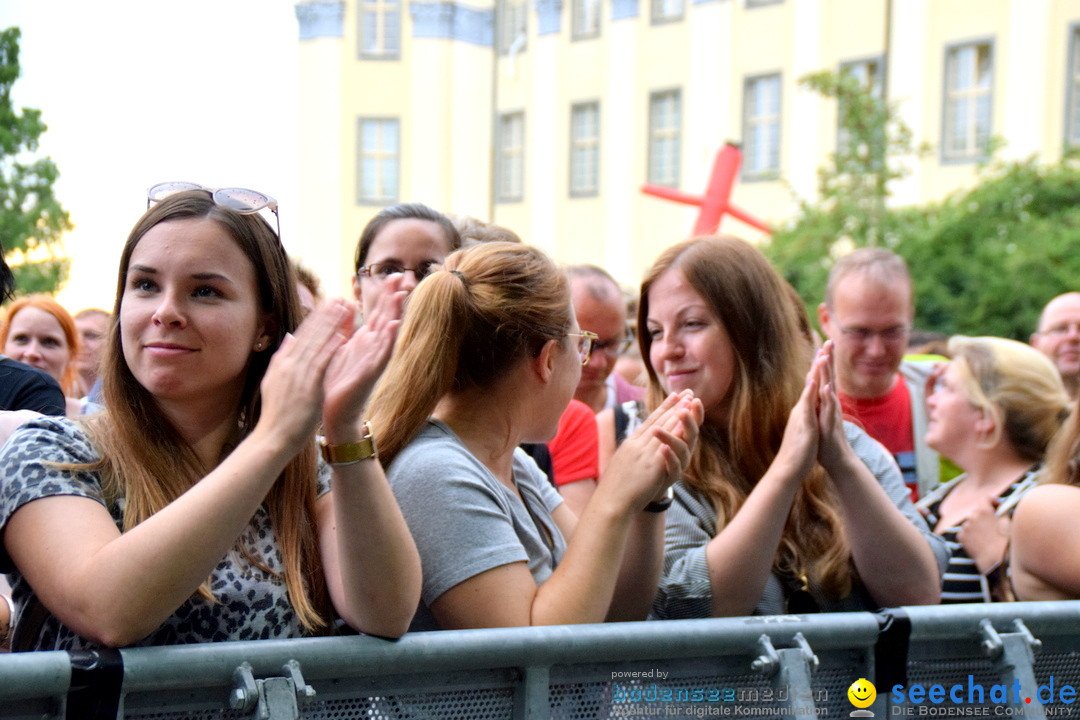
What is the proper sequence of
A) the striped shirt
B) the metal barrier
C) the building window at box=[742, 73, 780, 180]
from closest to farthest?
the metal barrier
the striped shirt
the building window at box=[742, 73, 780, 180]

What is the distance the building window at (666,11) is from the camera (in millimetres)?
21880

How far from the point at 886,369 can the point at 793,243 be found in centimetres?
1099

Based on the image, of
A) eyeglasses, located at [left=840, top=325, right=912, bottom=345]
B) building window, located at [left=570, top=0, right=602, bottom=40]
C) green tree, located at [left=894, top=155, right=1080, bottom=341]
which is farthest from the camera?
building window, located at [left=570, top=0, right=602, bottom=40]

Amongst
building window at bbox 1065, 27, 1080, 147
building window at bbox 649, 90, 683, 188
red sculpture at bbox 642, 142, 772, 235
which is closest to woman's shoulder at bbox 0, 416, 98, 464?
red sculpture at bbox 642, 142, 772, 235

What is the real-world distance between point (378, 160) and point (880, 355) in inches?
922

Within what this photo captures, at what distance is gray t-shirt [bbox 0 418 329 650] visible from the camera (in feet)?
5.93

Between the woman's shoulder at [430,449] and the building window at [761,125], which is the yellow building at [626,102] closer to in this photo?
the building window at [761,125]

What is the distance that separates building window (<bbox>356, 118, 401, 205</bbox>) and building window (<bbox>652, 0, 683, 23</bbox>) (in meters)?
6.97

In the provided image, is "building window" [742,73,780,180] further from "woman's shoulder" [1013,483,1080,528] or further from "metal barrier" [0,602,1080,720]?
"metal barrier" [0,602,1080,720]

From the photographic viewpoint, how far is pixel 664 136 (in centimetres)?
2233

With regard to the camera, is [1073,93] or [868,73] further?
[868,73]

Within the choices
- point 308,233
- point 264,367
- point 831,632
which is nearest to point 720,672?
point 831,632

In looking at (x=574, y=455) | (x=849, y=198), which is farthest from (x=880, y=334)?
(x=849, y=198)

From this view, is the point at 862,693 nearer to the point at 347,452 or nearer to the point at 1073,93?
the point at 347,452
